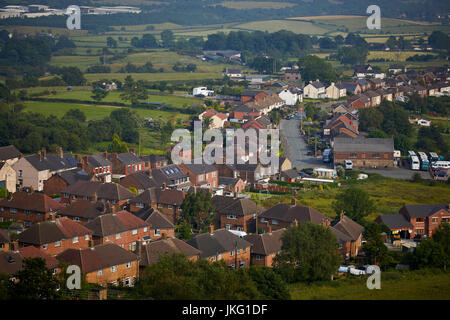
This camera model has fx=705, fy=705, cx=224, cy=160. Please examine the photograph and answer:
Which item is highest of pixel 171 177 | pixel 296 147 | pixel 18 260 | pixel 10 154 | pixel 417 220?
pixel 18 260

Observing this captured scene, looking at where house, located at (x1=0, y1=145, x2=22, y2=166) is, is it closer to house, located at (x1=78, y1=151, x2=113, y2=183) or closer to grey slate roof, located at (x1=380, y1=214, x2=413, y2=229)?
house, located at (x1=78, y1=151, x2=113, y2=183)

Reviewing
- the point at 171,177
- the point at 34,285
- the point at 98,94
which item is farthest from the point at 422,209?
the point at 98,94

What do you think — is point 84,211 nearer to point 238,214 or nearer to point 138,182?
point 138,182

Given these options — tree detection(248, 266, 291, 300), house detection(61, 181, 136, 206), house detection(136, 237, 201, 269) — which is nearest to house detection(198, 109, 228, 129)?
house detection(61, 181, 136, 206)

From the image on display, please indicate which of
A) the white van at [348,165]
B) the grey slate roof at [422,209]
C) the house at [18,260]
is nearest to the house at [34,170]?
the house at [18,260]

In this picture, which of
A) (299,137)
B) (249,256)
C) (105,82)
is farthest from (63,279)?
(105,82)
